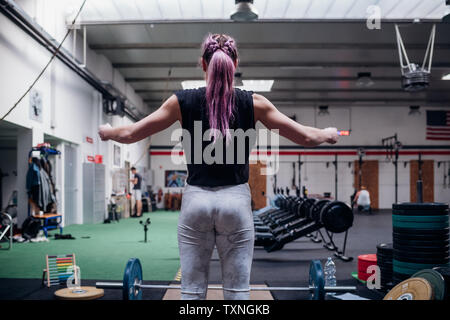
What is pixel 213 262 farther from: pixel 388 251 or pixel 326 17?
pixel 326 17

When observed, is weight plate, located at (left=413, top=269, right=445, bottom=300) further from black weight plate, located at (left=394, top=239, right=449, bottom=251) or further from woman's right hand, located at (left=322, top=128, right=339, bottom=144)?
black weight plate, located at (left=394, top=239, right=449, bottom=251)

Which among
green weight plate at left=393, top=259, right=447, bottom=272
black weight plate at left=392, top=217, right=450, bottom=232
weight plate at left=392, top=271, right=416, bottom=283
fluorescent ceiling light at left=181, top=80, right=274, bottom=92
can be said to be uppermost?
fluorescent ceiling light at left=181, top=80, right=274, bottom=92

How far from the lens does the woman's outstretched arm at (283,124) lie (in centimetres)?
145

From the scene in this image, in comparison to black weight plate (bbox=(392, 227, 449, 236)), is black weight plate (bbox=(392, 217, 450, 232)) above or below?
above

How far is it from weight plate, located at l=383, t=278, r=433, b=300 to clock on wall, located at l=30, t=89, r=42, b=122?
683 centimetres

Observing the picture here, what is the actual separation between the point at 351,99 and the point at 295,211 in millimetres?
10469

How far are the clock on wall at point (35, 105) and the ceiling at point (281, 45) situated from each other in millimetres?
1868

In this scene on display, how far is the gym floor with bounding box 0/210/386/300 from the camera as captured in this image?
3762 mm

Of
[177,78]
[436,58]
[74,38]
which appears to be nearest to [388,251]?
[74,38]

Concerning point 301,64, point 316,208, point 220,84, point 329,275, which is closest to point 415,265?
point 329,275

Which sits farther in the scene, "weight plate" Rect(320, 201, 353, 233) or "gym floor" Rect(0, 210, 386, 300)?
"weight plate" Rect(320, 201, 353, 233)

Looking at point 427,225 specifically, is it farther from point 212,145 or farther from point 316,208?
point 212,145

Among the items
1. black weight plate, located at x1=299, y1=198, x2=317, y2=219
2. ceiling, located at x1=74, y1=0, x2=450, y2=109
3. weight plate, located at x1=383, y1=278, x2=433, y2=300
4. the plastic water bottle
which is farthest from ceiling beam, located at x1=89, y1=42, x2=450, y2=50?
weight plate, located at x1=383, y1=278, x2=433, y2=300

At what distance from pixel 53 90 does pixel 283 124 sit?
7.85 m
